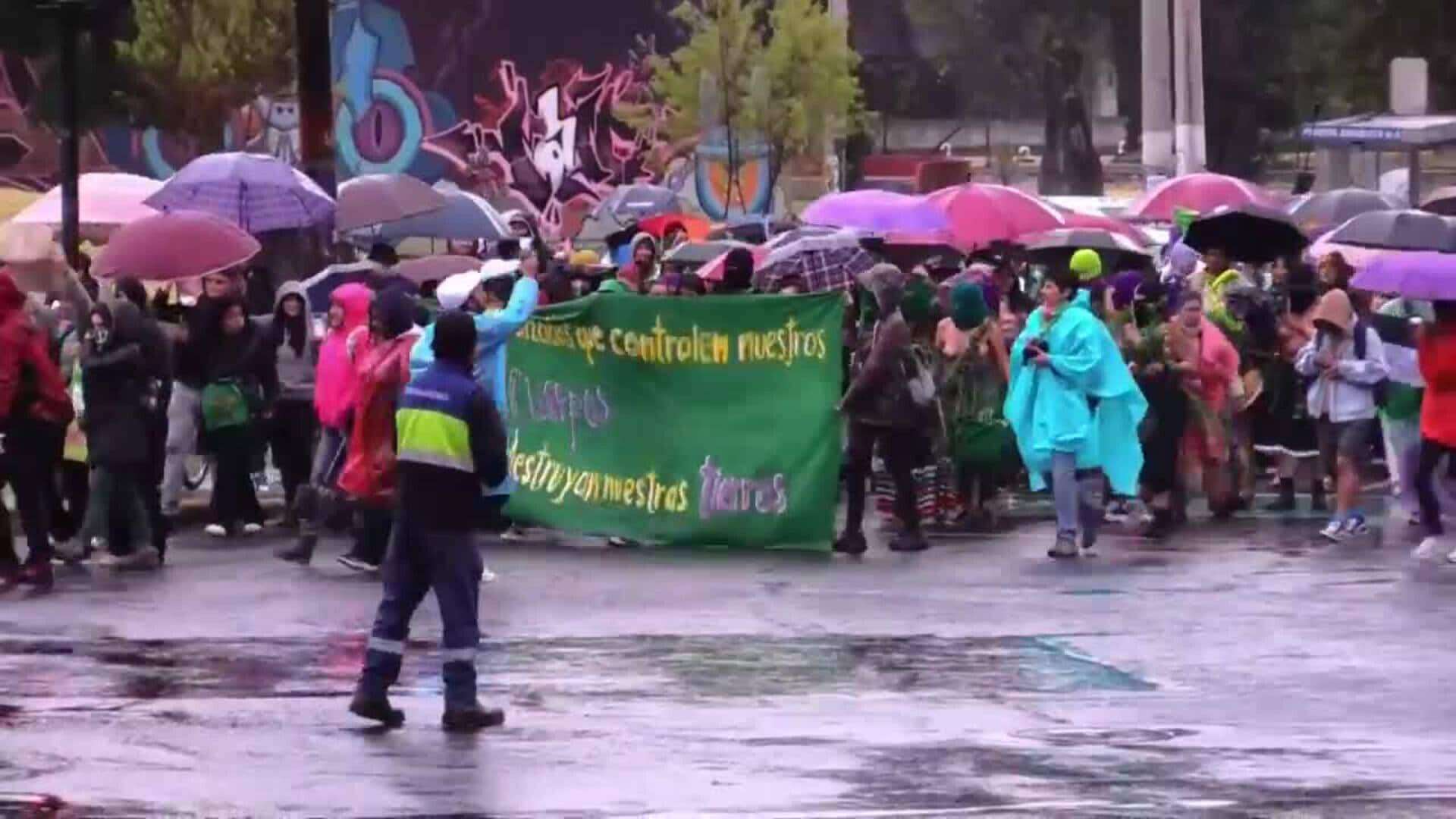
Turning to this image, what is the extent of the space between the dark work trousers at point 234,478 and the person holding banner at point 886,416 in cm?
355

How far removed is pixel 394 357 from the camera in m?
15.3

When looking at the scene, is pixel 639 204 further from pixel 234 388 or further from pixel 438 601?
pixel 438 601

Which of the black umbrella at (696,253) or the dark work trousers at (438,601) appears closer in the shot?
the dark work trousers at (438,601)

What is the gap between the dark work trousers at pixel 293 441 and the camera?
1855 cm

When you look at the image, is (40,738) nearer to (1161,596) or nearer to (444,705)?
(444,705)

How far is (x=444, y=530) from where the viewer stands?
1119 centimetres

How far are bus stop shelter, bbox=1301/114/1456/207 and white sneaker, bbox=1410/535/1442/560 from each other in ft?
45.2

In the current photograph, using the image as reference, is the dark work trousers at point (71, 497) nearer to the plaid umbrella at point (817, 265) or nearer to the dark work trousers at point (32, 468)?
the dark work trousers at point (32, 468)

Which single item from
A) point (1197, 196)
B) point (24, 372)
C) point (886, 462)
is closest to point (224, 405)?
point (24, 372)

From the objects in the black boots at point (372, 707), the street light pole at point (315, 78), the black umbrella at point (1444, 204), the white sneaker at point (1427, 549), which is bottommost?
the white sneaker at point (1427, 549)

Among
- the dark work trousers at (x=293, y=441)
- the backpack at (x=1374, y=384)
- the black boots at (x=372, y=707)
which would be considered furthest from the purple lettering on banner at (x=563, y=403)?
the black boots at (x=372, y=707)

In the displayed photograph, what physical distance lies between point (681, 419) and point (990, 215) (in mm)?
7414

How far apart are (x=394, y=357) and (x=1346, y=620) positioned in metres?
4.81

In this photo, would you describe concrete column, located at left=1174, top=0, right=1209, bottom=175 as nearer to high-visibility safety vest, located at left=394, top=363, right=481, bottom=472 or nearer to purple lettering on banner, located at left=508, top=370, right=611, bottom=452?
purple lettering on banner, located at left=508, top=370, right=611, bottom=452
